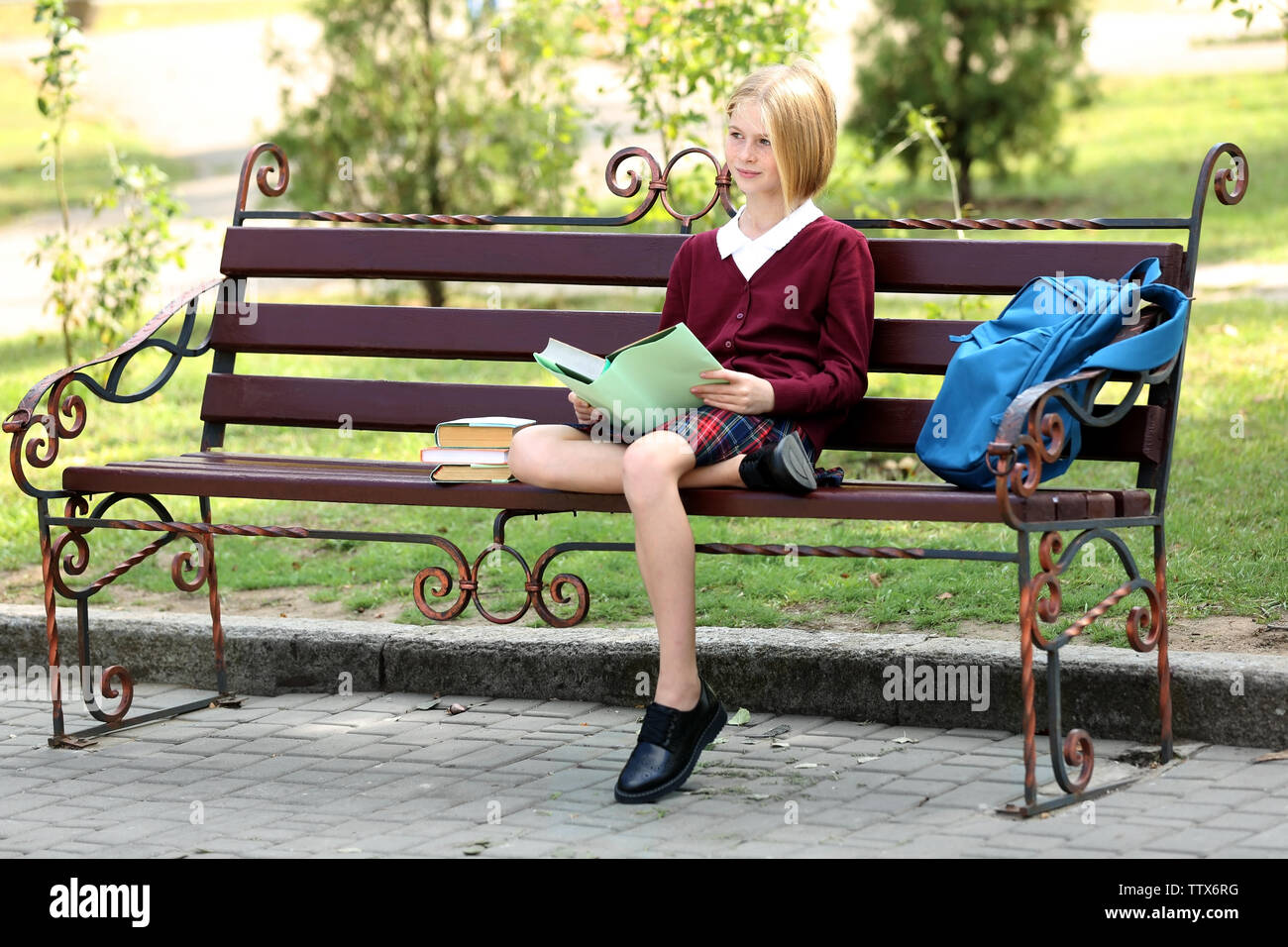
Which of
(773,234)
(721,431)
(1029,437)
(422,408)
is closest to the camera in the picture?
(1029,437)

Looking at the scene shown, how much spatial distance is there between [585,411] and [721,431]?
0.36 m

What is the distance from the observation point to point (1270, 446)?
21.4 feet

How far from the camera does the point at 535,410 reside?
4758 millimetres

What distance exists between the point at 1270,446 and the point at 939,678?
8.71ft

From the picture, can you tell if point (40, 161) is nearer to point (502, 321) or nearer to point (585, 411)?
point (502, 321)

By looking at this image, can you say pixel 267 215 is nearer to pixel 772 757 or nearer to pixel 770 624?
pixel 770 624

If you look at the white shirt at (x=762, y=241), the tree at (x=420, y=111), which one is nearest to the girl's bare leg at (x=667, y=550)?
the white shirt at (x=762, y=241)

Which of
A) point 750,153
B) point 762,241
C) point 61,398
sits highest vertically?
point 750,153

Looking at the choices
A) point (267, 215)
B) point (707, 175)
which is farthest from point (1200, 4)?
point (267, 215)

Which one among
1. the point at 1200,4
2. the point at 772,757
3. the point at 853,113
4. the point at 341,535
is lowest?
the point at 772,757

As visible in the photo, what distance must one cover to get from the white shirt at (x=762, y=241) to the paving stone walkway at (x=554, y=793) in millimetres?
1144

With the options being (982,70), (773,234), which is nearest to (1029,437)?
(773,234)

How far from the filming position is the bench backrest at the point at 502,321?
4.37 metres

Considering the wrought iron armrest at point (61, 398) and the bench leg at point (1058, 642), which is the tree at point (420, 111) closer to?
the wrought iron armrest at point (61, 398)
